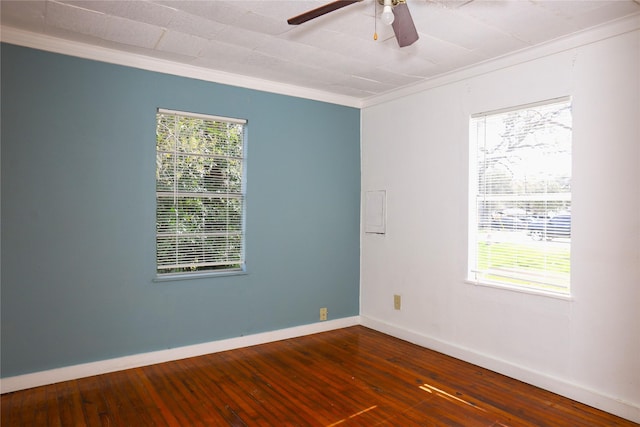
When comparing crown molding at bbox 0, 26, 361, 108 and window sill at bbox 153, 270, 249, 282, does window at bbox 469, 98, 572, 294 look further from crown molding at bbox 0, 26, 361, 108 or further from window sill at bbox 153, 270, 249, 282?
window sill at bbox 153, 270, 249, 282

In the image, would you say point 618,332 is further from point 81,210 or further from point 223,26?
point 81,210

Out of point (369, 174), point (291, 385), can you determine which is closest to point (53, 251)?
point (291, 385)

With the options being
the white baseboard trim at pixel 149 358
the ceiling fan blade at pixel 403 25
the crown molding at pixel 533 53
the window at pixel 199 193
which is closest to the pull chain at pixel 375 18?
the ceiling fan blade at pixel 403 25

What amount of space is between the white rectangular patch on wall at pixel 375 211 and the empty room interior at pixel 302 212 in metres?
0.23

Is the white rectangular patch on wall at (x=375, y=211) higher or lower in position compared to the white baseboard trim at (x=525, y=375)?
higher

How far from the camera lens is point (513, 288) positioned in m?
3.43

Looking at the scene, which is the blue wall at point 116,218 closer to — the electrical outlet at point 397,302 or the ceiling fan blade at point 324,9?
the electrical outlet at point 397,302

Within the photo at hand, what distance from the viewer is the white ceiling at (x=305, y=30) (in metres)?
2.64

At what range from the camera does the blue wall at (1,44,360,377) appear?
311 cm

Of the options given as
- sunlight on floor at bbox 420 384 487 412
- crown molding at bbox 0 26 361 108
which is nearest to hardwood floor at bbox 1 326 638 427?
sunlight on floor at bbox 420 384 487 412

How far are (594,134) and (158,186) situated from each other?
3464 millimetres

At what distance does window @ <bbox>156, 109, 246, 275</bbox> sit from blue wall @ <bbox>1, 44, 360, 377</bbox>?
0.11 meters

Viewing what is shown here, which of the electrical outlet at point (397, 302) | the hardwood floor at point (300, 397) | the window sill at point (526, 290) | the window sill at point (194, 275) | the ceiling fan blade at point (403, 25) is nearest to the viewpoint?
the ceiling fan blade at point (403, 25)

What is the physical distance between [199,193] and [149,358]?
151 centimetres
